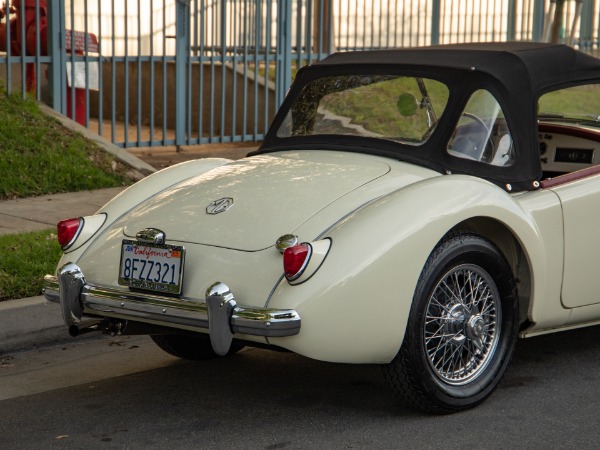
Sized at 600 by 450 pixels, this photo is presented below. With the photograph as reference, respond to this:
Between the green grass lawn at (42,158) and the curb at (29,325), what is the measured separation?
3.01 metres

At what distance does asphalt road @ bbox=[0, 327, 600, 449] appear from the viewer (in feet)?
14.5

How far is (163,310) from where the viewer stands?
4543mm

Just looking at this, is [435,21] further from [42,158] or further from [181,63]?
[42,158]

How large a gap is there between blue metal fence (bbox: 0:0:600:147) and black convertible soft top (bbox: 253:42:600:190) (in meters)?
5.29

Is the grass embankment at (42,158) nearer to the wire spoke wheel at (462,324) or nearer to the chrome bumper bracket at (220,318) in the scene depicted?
the chrome bumper bracket at (220,318)

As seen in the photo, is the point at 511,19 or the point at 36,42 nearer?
the point at 36,42

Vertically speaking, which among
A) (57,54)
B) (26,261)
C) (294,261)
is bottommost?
(26,261)

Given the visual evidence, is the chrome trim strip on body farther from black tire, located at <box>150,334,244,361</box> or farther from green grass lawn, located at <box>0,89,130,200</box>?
green grass lawn, located at <box>0,89,130,200</box>

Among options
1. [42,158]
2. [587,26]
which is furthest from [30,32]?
[587,26]

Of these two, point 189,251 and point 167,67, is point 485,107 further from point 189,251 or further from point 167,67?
point 167,67

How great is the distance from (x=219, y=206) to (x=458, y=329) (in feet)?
3.91

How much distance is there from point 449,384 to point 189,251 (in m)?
1.24

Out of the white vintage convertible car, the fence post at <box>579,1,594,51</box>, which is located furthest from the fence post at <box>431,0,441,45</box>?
the white vintage convertible car

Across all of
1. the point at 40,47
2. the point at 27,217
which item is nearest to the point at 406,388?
the point at 27,217
